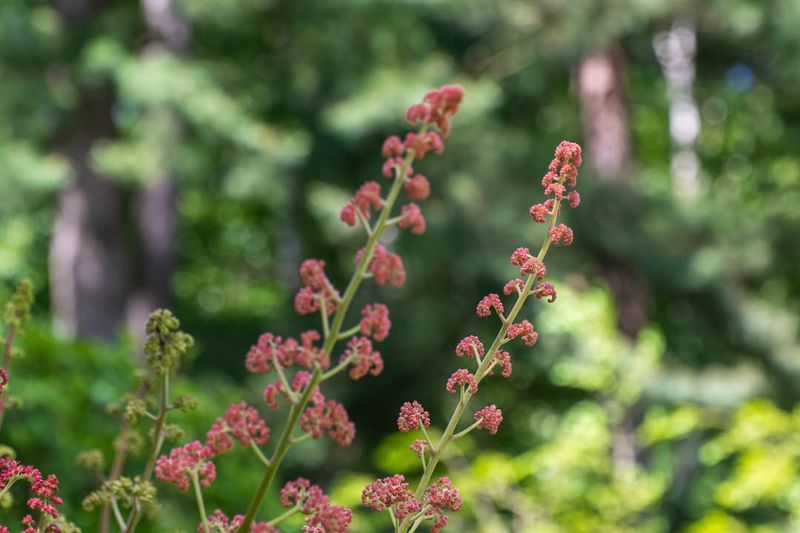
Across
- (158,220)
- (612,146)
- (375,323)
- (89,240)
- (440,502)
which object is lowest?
(440,502)

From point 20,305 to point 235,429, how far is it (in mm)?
239

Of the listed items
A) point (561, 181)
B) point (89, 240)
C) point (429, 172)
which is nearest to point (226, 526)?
point (561, 181)

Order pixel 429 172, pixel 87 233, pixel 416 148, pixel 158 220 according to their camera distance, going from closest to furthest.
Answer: pixel 416 148, pixel 429 172, pixel 87 233, pixel 158 220

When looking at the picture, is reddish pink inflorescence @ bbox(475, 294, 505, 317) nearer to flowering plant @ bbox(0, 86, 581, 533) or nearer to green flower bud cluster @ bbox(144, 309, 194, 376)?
flowering plant @ bbox(0, 86, 581, 533)

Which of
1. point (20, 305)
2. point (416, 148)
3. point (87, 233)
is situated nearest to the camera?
point (416, 148)

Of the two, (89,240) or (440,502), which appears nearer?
(440,502)

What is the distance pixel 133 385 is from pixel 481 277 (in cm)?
Answer: 682

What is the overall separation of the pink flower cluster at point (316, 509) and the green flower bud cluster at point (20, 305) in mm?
283

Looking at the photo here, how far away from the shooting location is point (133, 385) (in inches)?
102

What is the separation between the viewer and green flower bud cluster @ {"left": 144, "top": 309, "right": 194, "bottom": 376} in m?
0.77

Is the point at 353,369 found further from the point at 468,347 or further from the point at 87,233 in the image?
the point at 87,233

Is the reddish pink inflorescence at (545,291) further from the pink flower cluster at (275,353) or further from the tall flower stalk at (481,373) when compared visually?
the pink flower cluster at (275,353)

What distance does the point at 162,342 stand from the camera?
79cm

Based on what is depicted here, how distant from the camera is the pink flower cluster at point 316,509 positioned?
29.7 inches
